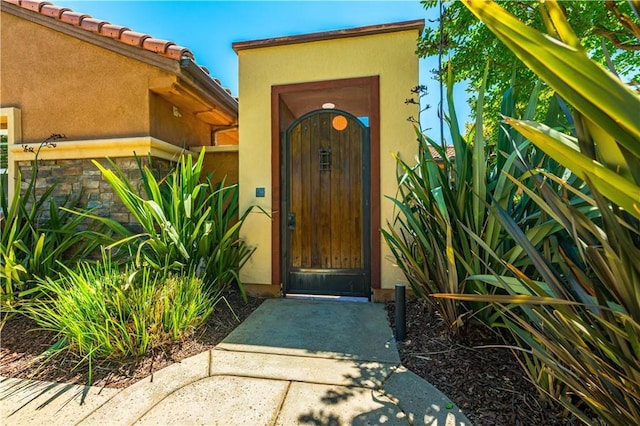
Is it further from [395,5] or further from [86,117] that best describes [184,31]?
[395,5]

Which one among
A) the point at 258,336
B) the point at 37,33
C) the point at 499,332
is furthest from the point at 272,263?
the point at 37,33

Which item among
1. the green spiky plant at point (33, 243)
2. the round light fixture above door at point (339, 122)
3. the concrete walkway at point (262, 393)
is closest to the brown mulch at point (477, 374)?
the concrete walkway at point (262, 393)

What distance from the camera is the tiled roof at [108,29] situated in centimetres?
404

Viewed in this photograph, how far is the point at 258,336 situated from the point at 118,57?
15.2 feet

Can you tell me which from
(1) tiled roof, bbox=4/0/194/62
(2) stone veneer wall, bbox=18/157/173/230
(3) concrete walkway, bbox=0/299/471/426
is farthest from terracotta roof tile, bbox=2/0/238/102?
(3) concrete walkway, bbox=0/299/471/426

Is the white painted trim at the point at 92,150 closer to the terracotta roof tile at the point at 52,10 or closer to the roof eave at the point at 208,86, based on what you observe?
the roof eave at the point at 208,86

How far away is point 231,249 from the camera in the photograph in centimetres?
413

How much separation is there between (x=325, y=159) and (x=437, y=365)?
300cm

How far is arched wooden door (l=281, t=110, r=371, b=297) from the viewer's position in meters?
4.22

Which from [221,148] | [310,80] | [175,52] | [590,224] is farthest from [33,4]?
[590,224]

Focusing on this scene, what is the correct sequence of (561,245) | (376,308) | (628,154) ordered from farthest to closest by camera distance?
(376,308) → (561,245) → (628,154)

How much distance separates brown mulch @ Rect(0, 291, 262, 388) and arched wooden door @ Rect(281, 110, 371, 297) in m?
1.41

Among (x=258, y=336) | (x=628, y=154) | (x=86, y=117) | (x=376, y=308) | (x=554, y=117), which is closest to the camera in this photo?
(x=628, y=154)

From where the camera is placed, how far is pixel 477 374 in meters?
2.16
